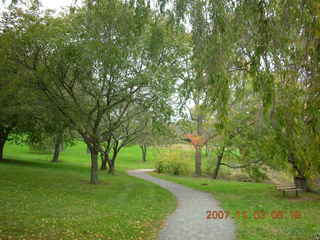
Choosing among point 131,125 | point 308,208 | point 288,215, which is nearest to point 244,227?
point 288,215

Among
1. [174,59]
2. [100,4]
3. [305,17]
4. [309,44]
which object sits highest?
[174,59]

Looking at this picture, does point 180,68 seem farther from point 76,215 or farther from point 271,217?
point 76,215

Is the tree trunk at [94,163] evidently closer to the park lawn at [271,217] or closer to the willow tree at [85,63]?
the willow tree at [85,63]

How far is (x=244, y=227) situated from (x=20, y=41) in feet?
39.4

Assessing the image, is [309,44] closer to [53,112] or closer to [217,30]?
[217,30]

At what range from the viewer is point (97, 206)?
973cm
